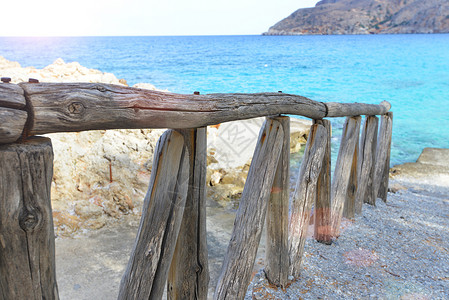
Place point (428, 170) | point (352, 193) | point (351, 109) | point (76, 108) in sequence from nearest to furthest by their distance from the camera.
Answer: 1. point (76, 108)
2. point (351, 109)
3. point (352, 193)
4. point (428, 170)

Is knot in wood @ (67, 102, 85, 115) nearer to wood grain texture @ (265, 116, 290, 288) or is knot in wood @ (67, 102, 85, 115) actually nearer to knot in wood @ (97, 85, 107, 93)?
knot in wood @ (97, 85, 107, 93)

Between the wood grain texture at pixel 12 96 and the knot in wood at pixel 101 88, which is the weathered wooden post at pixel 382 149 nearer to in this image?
the knot in wood at pixel 101 88

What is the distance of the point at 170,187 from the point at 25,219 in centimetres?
66

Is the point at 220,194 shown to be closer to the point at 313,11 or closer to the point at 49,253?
the point at 49,253

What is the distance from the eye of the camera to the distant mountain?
9031 cm

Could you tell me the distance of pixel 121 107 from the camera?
47.7 inches

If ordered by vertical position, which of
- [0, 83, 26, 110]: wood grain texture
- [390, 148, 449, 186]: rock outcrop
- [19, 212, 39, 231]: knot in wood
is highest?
[0, 83, 26, 110]: wood grain texture

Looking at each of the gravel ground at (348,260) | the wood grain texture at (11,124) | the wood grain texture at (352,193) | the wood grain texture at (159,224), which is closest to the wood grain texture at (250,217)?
the gravel ground at (348,260)

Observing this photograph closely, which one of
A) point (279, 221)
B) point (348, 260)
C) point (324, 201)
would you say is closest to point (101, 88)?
point (279, 221)

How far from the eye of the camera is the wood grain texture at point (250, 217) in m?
2.09

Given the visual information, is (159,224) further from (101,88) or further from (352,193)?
(352,193)

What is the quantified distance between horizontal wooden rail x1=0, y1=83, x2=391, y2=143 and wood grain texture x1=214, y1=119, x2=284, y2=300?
36 cm

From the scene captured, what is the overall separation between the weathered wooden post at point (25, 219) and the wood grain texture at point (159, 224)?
1.53 ft

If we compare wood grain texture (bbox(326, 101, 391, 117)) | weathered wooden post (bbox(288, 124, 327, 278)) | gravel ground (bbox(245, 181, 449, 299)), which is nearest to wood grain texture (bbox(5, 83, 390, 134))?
weathered wooden post (bbox(288, 124, 327, 278))
